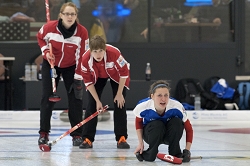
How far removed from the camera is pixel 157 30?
478 inches

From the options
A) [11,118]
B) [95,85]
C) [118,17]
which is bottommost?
[11,118]

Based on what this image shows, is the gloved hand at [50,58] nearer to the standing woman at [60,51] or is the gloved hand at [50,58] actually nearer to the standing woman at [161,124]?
the standing woman at [60,51]

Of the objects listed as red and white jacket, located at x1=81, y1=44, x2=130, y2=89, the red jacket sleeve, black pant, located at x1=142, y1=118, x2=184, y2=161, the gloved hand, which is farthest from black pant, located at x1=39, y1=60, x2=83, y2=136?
the red jacket sleeve

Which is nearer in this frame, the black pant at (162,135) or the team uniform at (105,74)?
the black pant at (162,135)

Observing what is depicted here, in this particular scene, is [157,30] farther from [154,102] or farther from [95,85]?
[154,102]

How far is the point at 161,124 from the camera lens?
5426 millimetres

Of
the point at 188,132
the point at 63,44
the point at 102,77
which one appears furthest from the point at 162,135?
the point at 63,44

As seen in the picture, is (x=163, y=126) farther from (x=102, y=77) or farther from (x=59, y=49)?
(x=59, y=49)

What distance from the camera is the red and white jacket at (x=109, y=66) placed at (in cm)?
635

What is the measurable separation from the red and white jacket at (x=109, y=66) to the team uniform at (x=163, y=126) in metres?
0.94

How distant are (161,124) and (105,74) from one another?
48.3 inches

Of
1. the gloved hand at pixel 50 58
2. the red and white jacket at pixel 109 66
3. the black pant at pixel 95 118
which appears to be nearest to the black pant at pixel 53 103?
the gloved hand at pixel 50 58

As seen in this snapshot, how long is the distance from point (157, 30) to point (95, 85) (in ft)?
18.5

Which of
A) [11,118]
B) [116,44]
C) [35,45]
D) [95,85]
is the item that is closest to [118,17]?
[116,44]
